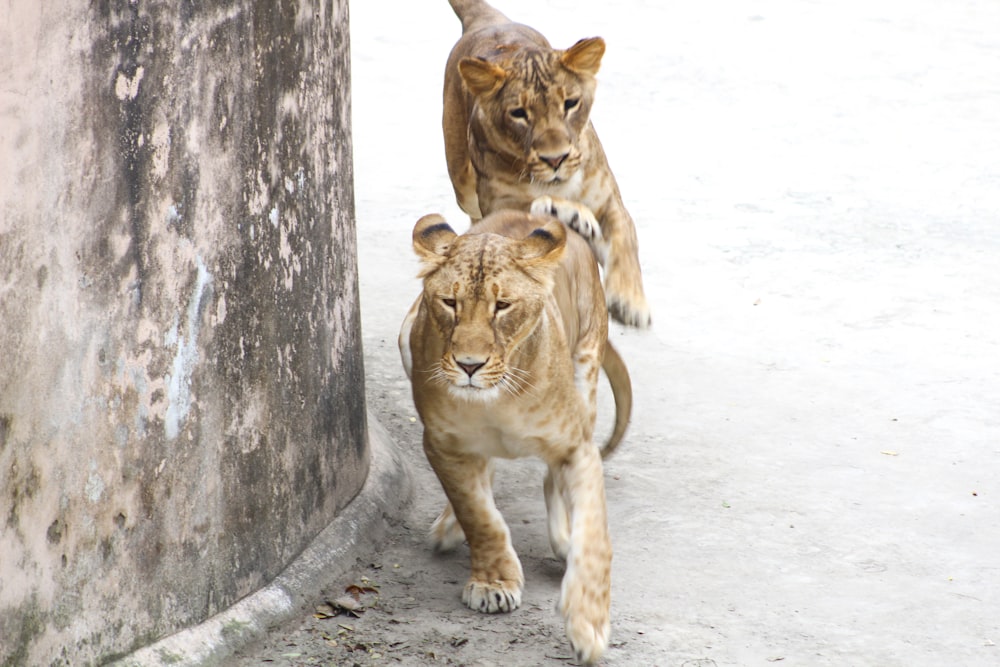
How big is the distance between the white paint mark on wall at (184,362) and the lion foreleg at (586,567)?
1243 millimetres

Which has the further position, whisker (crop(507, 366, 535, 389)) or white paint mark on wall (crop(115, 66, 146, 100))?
whisker (crop(507, 366, 535, 389))

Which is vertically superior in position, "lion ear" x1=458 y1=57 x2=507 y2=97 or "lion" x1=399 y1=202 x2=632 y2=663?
"lion ear" x1=458 y1=57 x2=507 y2=97

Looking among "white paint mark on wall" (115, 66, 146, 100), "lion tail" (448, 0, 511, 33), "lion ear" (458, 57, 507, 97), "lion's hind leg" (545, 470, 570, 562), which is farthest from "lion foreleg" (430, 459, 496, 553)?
"lion tail" (448, 0, 511, 33)

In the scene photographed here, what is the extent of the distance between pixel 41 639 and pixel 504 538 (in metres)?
1.59

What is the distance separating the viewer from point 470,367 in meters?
4.16

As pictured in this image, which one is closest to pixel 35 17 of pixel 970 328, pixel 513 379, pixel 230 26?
pixel 230 26

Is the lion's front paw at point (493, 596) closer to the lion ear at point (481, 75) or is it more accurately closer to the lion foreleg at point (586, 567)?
the lion foreleg at point (586, 567)

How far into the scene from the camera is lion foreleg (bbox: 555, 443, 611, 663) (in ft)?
14.2

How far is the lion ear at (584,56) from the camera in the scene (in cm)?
543

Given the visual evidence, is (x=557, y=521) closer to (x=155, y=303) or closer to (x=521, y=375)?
(x=521, y=375)

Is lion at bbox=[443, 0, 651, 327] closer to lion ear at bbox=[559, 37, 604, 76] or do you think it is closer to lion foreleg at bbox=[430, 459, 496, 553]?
lion ear at bbox=[559, 37, 604, 76]

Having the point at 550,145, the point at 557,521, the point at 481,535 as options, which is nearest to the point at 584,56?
the point at 550,145

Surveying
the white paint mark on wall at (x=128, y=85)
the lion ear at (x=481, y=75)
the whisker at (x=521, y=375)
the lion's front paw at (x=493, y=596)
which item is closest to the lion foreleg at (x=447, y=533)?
the lion's front paw at (x=493, y=596)

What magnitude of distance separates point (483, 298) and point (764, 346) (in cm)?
334
